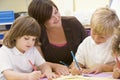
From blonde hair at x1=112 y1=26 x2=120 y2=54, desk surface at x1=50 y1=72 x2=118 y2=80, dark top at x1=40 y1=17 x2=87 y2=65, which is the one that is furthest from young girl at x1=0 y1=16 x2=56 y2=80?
blonde hair at x1=112 y1=26 x2=120 y2=54

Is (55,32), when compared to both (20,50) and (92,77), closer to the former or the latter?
(20,50)

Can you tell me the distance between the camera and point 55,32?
152 cm

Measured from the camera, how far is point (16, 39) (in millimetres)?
1207

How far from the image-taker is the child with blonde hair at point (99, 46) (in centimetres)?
119

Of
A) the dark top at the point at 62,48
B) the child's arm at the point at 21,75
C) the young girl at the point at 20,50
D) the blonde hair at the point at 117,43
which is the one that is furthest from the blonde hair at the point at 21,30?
the blonde hair at the point at 117,43

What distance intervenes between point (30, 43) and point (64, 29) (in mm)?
A: 401

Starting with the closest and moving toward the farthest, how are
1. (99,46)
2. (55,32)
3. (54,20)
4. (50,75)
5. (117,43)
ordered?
(117,43) → (50,75) → (99,46) → (54,20) → (55,32)

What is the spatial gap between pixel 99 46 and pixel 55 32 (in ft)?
1.16

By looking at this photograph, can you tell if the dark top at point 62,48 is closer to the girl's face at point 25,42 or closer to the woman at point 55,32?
the woman at point 55,32

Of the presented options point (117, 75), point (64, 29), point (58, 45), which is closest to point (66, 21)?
point (64, 29)

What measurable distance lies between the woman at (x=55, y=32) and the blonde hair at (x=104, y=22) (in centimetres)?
29

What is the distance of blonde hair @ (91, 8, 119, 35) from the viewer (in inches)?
46.6

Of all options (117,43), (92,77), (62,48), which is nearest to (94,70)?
(92,77)

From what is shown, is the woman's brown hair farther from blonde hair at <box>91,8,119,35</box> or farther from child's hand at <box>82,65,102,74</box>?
child's hand at <box>82,65,102,74</box>
